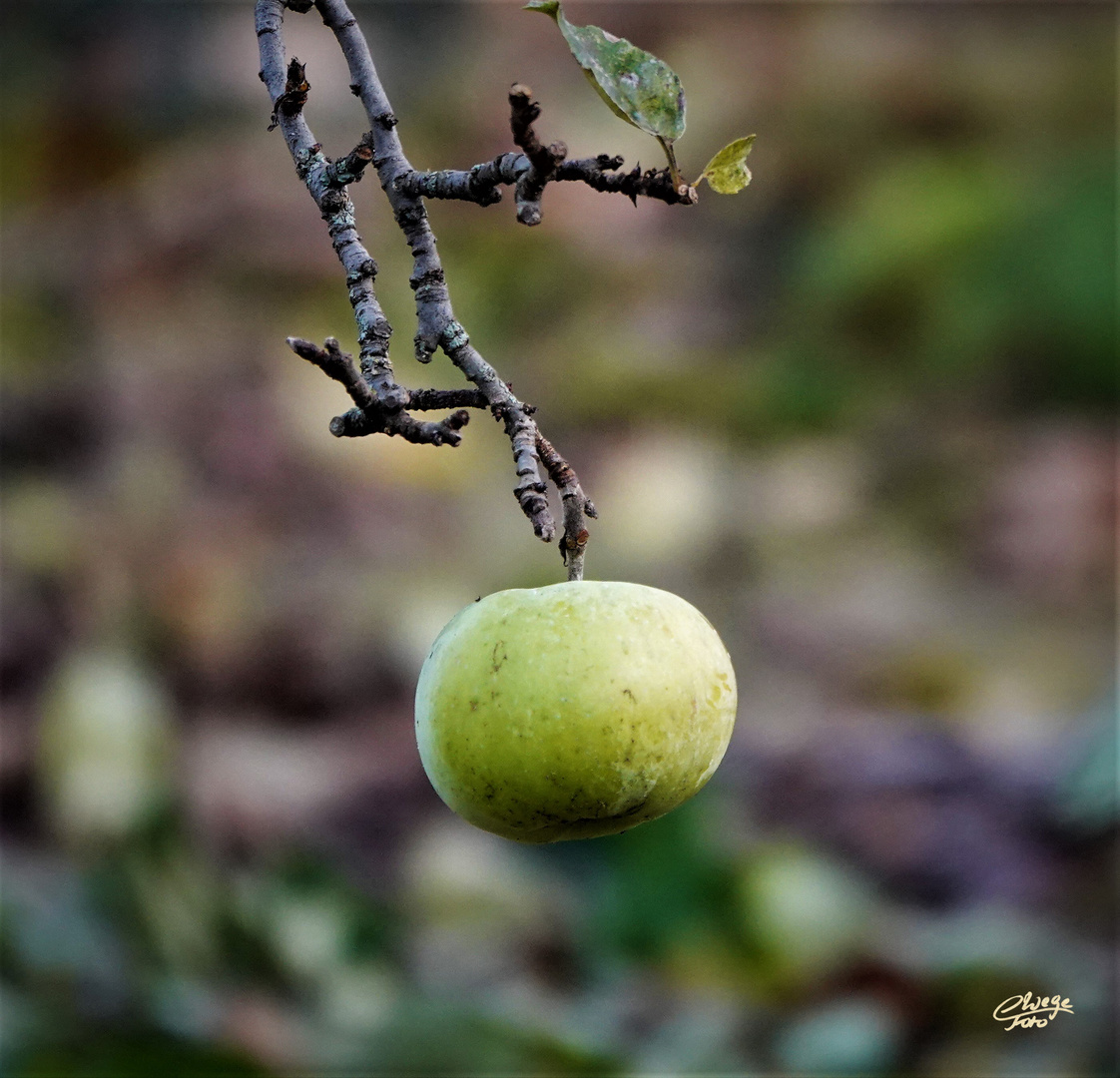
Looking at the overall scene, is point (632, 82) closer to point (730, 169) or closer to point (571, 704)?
point (730, 169)

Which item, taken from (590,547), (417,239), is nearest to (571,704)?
(417,239)

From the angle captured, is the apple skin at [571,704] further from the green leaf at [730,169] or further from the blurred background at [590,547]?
the blurred background at [590,547]

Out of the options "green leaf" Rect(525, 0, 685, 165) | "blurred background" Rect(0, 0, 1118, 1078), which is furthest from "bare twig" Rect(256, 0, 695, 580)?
"blurred background" Rect(0, 0, 1118, 1078)

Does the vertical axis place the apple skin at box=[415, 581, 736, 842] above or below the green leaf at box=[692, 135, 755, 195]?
below

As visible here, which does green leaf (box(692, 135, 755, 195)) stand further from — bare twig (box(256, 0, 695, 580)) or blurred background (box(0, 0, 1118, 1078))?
blurred background (box(0, 0, 1118, 1078))

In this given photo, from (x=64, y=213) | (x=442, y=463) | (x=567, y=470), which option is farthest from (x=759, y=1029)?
(x=64, y=213)

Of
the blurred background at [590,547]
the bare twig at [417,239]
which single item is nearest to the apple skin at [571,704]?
the bare twig at [417,239]
